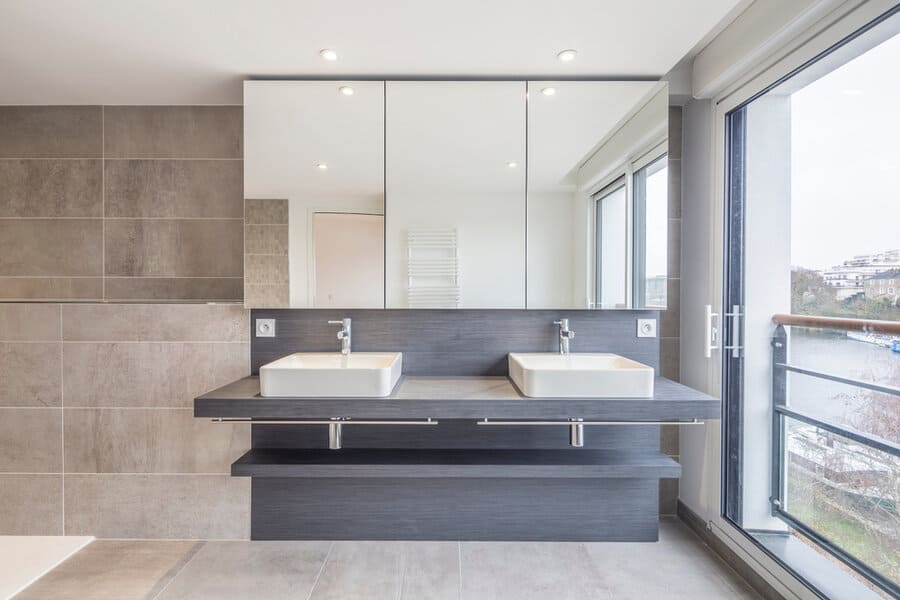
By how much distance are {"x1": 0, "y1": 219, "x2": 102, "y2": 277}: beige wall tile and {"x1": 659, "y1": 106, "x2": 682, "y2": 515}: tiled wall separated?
10.7 feet

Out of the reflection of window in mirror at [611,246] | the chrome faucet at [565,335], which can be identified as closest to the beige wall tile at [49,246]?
the chrome faucet at [565,335]

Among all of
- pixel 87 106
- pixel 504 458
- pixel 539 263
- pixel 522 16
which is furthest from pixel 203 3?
pixel 504 458

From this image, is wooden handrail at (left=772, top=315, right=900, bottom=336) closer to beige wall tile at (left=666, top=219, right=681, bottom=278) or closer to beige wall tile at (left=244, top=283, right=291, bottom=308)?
beige wall tile at (left=666, top=219, right=681, bottom=278)

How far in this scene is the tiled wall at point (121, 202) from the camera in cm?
268

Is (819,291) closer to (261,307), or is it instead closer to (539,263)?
(539,263)

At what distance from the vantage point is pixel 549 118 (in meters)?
2.39

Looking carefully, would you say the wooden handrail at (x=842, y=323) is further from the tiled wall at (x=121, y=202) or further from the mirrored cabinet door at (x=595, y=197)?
the tiled wall at (x=121, y=202)

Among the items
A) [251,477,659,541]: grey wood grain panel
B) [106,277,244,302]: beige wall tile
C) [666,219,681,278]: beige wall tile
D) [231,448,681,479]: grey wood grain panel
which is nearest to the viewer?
[231,448,681,479]: grey wood grain panel

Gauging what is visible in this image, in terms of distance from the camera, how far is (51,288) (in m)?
2.71

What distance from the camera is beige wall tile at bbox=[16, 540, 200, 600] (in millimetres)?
2043

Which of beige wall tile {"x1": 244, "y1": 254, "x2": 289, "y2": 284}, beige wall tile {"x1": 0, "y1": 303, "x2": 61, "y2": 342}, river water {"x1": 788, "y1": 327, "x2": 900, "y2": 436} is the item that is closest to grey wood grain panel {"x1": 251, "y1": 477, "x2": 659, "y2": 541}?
river water {"x1": 788, "y1": 327, "x2": 900, "y2": 436}

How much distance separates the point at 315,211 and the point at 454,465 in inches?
56.9

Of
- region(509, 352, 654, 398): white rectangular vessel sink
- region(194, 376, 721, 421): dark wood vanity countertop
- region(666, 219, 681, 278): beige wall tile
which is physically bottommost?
region(194, 376, 721, 421): dark wood vanity countertop

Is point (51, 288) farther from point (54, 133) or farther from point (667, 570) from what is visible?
point (667, 570)
